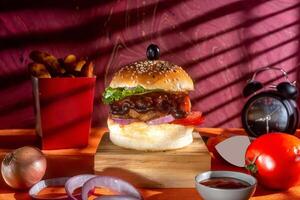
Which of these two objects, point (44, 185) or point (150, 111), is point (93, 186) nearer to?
point (44, 185)

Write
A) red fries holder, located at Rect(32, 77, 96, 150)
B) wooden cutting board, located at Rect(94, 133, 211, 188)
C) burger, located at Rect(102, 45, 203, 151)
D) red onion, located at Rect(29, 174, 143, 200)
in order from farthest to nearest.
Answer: red fries holder, located at Rect(32, 77, 96, 150) → burger, located at Rect(102, 45, 203, 151) → wooden cutting board, located at Rect(94, 133, 211, 188) → red onion, located at Rect(29, 174, 143, 200)

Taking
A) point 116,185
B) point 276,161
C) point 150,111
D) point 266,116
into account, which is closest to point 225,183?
point 276,161

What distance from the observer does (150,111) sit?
187 cm

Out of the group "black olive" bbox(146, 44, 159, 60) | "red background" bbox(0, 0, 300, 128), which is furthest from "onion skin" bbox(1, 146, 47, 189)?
"red background" bbox(0, 0, 300, 128)

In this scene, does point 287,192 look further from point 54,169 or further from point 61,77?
point 61,77

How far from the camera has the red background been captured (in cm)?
306

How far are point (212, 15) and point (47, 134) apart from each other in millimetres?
1638

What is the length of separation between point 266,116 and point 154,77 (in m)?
0.59

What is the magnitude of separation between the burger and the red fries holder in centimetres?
12

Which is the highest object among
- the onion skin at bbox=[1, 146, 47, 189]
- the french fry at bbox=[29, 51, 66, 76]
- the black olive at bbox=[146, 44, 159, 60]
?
the black olive at bbox=[146, 44, 159, 60]

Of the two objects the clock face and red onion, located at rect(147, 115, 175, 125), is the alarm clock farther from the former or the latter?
red onion, located at rect(147, 115, 175, 125)

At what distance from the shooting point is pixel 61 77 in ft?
6.42

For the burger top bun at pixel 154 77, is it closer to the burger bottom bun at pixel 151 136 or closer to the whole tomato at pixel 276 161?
the burger bottom bun at pixel 151 136

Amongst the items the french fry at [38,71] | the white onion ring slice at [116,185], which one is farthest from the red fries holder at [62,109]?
the white onion ring slice at [116,185]
